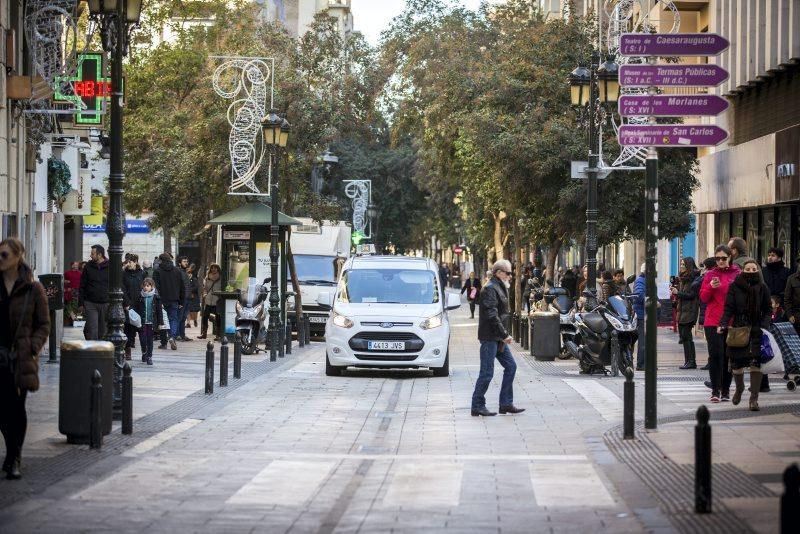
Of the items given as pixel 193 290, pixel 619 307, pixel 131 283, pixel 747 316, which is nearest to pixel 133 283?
pixel 131 283

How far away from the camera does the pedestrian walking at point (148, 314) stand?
26853 mm

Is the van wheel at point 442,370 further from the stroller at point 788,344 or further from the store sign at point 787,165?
the store sign at point 787,165

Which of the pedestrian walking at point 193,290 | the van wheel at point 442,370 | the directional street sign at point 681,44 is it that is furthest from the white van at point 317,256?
the directional street sign at point 681,44

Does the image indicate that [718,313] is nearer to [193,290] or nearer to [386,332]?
[386,332]

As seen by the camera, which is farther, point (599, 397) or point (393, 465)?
point (599, 397)

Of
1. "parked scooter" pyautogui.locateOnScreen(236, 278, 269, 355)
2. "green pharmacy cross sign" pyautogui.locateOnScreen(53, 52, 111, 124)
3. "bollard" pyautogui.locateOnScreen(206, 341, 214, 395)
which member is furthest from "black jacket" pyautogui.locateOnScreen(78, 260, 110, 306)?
"green pharmacy cross sign" pyautogui.locateOnScreen(53, 52, 111, 124)

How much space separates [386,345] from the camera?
963 inches

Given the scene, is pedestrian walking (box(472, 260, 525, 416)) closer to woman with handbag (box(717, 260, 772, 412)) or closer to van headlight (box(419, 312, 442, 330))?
woman with handbag (box(717, 260, 772, 412))

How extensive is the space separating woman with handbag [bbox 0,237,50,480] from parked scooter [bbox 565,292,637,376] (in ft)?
44.9

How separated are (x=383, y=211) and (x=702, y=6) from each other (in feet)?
154

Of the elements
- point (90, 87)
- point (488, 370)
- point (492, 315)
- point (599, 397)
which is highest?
point (90, 87)

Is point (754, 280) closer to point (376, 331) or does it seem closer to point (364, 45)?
point (376, 331)

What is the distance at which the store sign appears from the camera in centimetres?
2867

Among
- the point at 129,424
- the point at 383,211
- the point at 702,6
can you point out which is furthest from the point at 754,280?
the point at 383,211
